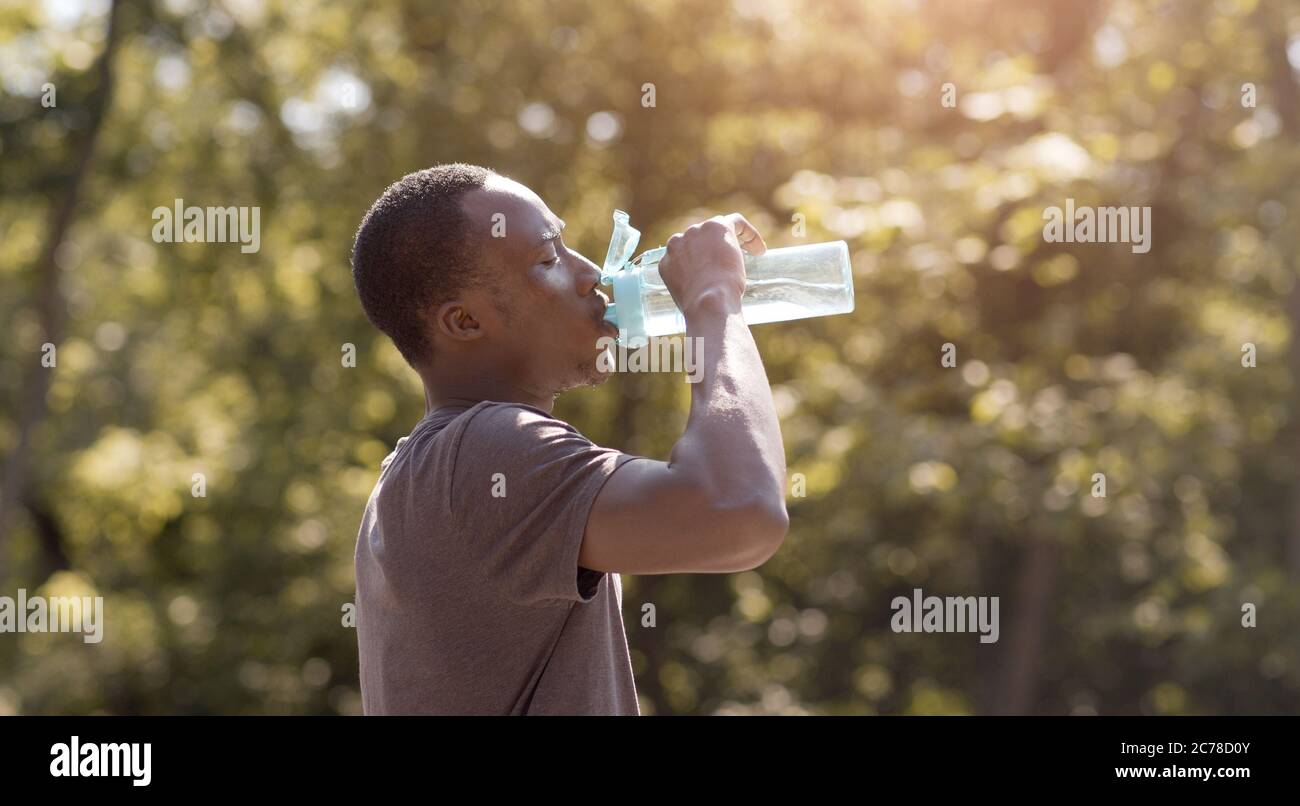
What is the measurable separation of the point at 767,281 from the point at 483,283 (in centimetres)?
81

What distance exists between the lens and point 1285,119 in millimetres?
8742

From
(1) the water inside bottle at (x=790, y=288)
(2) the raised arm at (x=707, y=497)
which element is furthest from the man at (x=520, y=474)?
(1) the water inside bottle at (x=790, y=288)

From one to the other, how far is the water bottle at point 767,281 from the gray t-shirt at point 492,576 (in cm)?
44

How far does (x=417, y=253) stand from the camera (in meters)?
2.18

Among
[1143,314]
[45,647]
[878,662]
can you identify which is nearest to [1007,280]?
[1143,314]

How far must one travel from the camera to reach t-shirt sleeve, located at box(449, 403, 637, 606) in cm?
182

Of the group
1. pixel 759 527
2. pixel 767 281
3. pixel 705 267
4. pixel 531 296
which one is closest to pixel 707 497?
pixel 759 527

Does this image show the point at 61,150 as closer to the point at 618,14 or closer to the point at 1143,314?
the point at 618,14

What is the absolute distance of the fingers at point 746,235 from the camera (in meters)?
2.21

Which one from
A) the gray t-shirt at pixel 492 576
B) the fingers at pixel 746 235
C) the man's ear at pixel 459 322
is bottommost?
the gray t-shirt at pixel 492 576

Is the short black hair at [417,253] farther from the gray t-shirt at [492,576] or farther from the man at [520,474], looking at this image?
the gray t-shirt at [492,576]

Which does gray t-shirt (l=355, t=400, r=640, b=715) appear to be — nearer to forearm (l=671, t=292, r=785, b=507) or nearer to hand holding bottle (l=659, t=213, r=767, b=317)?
forearm (l=671, t=292, r=785, b=507)

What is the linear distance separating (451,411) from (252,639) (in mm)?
12871

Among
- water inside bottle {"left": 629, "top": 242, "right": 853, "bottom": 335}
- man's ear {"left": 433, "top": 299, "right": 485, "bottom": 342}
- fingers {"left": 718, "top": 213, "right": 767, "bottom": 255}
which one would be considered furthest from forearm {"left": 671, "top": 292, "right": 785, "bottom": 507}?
water inside bottle {"left": 629, "top": 242, "right": 853, "bottom": 335}
